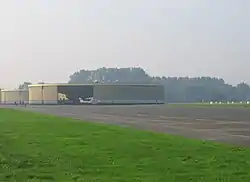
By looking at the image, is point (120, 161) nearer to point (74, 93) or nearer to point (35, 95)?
point (74, 93)

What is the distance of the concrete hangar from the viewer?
141500mm

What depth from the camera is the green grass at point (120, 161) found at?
1033cm

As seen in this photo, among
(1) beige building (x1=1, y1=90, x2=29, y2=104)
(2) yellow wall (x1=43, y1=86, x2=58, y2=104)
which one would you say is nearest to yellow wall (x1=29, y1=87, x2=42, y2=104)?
(2) yellow wall (x1=43, y1=86, x2=58, y2=104)

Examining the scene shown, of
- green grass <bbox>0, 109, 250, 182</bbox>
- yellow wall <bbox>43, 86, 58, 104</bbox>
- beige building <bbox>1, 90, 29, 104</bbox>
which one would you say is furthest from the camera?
beige building <bbox>1, 90, 29, 104</bbox>

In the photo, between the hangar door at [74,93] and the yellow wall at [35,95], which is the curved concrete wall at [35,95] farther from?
the hangar door at [74,93]

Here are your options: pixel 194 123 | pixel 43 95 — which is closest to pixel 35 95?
pixel 43 95

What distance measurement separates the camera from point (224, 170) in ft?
36.7

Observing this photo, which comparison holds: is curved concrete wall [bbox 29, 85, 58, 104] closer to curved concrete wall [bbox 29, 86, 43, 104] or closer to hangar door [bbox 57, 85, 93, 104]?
curved concrete wall [bbox 29, 86, 43, 104]

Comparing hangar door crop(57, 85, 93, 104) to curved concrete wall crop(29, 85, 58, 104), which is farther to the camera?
curved concrete wall crop(29, 85, 58, 104)

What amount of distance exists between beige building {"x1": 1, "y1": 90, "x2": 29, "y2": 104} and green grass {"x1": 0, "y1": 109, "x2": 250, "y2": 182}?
153 m

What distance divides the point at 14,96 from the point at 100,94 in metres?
40.8

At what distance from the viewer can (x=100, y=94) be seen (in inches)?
5699

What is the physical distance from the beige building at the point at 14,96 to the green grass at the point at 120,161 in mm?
152879

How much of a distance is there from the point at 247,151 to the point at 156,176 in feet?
18.3
